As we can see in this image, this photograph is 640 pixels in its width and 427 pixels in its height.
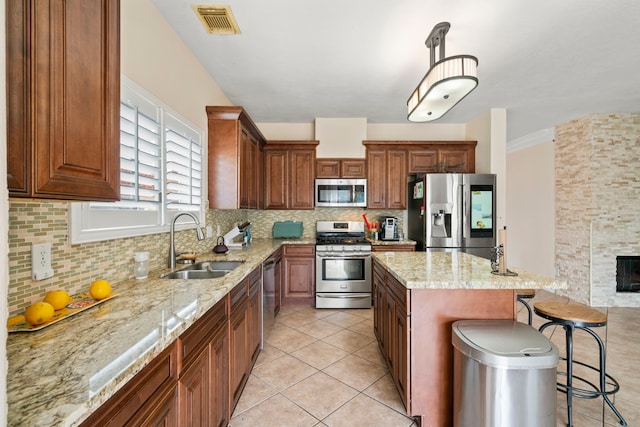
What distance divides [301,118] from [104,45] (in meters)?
3.43

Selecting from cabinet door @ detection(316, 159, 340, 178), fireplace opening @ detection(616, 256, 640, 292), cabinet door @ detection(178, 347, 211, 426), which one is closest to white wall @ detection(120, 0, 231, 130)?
cabinet door @ detection(178, 347, 211, 426)

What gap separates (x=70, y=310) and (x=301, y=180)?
3272 mm

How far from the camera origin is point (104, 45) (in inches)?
37.4

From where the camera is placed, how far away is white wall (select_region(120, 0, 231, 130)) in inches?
65.2

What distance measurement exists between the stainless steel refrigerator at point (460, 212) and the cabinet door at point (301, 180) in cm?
167

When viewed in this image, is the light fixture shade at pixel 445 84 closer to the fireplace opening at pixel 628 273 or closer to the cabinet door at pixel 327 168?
the cabinet door at pixel 327 168

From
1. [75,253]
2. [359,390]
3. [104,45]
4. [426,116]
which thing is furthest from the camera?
[426,116]

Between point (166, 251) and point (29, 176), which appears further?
point (166, 251)

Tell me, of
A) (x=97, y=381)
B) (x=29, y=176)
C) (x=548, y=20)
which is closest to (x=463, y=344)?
(x=97, y=381)

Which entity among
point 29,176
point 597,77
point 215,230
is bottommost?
point 215,230

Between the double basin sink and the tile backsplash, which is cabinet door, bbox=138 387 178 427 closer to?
the tile backsplash

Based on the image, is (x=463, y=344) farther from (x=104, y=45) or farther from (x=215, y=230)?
(x=215, y=230)

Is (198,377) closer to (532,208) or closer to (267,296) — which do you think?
(267,296)

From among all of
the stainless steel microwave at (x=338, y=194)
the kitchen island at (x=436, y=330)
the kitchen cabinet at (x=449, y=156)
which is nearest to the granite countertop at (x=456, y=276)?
the kitchen island at (x=436, y=330)
